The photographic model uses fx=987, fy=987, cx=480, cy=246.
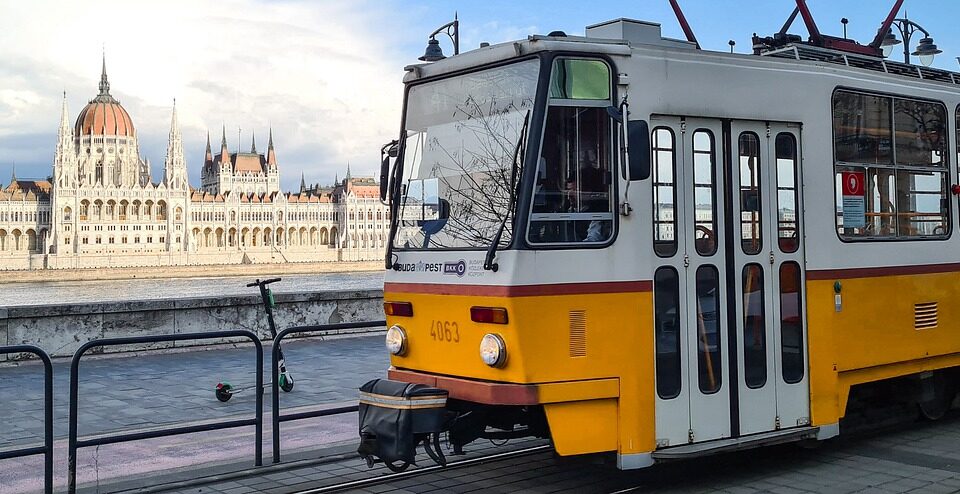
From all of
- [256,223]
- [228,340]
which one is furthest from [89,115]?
[228,340]

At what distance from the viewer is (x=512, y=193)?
6.39 metres

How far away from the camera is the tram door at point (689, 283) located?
22.2ft

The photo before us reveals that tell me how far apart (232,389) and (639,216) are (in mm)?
6283

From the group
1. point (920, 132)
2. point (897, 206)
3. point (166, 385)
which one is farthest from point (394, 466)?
point (166, 385)

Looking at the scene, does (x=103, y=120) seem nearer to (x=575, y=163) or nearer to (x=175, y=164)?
(x=175, y=164)

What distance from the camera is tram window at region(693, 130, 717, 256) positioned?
22.9ft

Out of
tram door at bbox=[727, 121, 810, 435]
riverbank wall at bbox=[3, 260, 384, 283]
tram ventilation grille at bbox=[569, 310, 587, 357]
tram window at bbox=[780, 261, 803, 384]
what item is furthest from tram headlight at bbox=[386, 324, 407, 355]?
riverbank wall at bbox=[3, 260, 384, 283]

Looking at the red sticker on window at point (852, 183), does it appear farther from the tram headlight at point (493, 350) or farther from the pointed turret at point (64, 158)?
the pointed turret at point (64, 158)

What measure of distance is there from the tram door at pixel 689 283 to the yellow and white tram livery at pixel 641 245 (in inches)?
0.6

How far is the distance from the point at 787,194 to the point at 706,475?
7.33 ft

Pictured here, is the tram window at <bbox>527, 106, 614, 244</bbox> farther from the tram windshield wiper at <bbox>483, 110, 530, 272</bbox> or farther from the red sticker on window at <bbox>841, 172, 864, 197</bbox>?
the red sticker on window at <bbox>841, 172, 864, 197</bbox>

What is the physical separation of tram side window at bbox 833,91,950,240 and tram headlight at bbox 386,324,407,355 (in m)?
3.54

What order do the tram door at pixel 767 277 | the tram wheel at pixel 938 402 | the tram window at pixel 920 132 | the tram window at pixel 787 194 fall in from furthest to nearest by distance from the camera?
the tram wheel at pixel 938 402
the tram window at pixel 920 132
the tram window at pixel 787 194
the tram door at pixel 767 277

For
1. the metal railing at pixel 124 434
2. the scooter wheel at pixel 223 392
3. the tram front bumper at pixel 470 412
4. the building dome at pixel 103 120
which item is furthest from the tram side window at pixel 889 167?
the building dome at pixel 103 120
